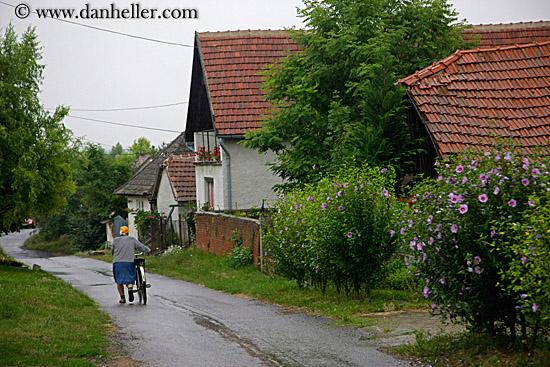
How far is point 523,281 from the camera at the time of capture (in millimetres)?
6645

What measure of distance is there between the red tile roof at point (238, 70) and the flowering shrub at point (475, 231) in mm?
19571

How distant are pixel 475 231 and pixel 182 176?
31.4 m

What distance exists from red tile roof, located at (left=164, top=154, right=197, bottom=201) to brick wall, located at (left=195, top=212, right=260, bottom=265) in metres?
8.95

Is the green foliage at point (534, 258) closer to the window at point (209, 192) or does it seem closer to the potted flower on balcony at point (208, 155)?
the potted flower on balcony at point (208, 155)

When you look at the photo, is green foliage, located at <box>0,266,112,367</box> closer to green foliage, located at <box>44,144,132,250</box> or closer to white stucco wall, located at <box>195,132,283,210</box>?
white stucco wall, located at <box>195,132,283,210</box>

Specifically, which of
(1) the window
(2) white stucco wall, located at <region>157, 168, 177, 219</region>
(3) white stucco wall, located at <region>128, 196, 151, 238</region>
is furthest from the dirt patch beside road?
(3) white stucco wall, located at <region>128, 196, 151, 238</region>

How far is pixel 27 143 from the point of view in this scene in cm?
2584

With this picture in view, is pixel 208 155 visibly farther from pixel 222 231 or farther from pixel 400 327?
pixel 400 327

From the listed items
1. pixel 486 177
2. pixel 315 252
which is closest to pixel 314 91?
pixel 315 252

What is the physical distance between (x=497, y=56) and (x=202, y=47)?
15.2 m

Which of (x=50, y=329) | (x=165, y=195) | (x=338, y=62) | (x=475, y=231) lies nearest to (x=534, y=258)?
(x=475, y=231)

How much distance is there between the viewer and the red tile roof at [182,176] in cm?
3728

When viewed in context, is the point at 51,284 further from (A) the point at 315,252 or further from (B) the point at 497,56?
(B) the point at 497,56

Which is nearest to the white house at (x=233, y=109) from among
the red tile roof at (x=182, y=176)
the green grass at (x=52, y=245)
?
the red tile roof at (x=182, y=176)
